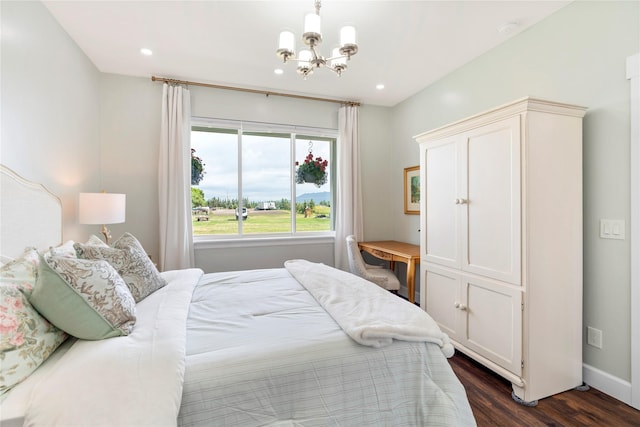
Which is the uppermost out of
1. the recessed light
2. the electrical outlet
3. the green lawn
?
the recessed light

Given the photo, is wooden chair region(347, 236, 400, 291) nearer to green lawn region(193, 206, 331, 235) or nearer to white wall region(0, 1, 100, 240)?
green lawn region(193, 206, 331, 235)

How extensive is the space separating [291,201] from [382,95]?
6.25 feet

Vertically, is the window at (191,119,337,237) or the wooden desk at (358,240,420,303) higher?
the window at (191,119,337,237)

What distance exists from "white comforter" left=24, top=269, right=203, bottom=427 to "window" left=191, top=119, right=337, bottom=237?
2.72 meters

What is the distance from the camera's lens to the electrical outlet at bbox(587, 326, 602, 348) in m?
1.99

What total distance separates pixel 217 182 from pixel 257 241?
3.06 feet

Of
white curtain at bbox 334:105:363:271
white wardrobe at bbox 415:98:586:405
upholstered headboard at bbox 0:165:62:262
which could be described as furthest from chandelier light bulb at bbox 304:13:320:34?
white curtain at bbox 334:105:363:271

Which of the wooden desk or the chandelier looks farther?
the wooden desk

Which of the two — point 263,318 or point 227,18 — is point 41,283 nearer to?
point 263,318

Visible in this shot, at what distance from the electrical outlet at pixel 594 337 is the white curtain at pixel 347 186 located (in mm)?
2495

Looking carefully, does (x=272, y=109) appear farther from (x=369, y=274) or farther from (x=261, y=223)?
(x=369, y=274)

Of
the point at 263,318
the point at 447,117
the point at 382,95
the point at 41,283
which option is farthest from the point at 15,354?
the point at 382,95

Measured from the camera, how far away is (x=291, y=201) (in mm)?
4109

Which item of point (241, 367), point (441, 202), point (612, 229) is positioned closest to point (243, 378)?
point (241, 367)
